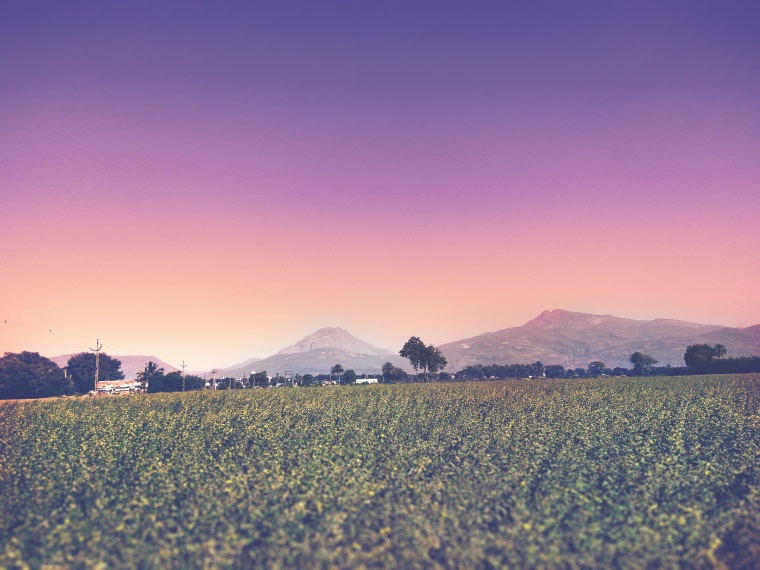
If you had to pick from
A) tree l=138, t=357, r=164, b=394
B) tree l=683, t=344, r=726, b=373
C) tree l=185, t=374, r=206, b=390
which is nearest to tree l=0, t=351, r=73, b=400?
tree l=138, t=357, r=164, b=394

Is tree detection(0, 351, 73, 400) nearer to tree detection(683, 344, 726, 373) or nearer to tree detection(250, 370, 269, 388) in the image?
tree detection(250, 370, 269, 388)

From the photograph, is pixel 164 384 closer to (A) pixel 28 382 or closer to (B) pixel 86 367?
(A) pixel 28 382

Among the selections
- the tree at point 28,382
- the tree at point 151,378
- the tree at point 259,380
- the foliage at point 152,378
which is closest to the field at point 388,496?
the foliage at point 152,378

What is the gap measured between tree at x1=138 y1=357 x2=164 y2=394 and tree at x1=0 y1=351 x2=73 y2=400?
2251cm

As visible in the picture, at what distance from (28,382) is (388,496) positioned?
159 m

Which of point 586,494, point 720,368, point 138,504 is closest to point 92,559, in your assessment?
point 138,504

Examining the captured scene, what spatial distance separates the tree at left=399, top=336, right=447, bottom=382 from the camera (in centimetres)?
18675

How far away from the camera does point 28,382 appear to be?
137 meters

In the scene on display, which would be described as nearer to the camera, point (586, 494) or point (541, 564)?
point (541, 564)

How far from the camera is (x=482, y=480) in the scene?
2166 centimetres

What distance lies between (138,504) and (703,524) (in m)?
22.7

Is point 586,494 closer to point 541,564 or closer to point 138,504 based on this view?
point 541,564

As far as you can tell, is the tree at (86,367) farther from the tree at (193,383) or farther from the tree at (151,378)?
the tree at (193,383)

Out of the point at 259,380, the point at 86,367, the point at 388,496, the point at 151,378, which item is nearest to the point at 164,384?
the point at 151,378
